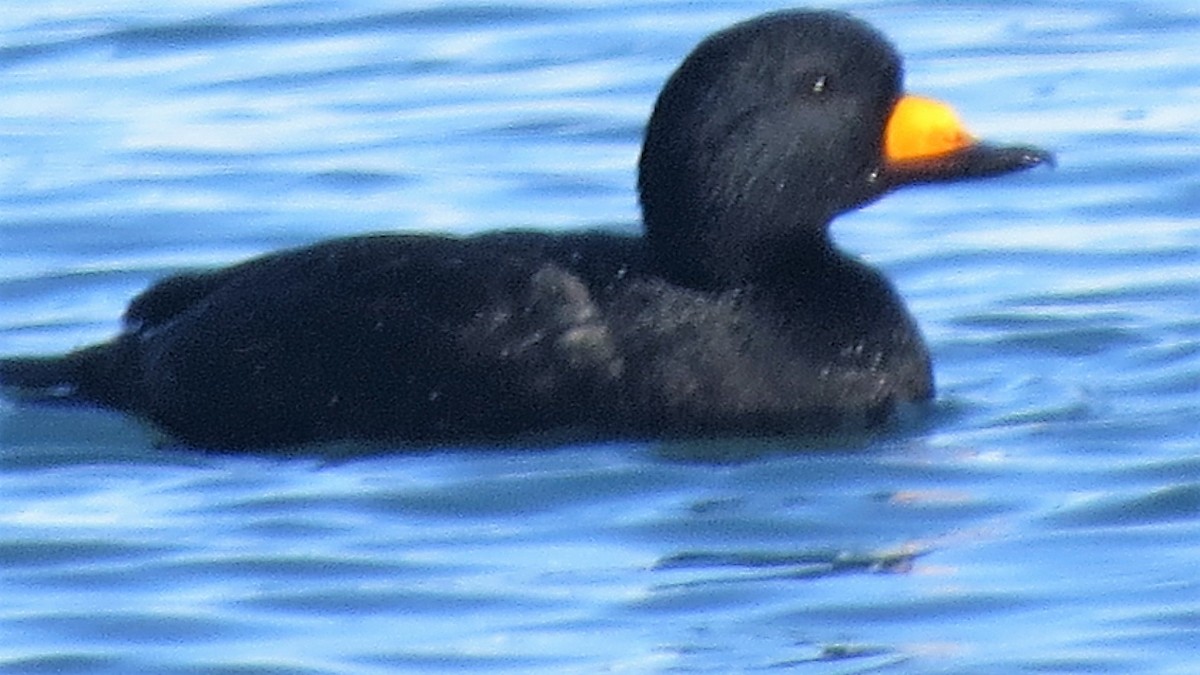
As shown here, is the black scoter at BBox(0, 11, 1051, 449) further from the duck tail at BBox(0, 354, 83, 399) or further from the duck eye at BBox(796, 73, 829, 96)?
the duck tail at BBox(0, 354, 83, 399)

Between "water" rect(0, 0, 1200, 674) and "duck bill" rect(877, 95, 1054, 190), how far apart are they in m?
0.60

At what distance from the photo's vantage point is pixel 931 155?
33.9 ft

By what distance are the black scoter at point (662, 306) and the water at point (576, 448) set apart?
117mm

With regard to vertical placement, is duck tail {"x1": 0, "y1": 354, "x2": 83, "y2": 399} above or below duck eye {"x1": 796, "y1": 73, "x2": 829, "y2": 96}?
below

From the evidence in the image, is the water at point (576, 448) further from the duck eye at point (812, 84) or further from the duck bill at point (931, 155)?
the duck eye at point (812, 84)

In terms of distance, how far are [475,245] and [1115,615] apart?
2.35 metres

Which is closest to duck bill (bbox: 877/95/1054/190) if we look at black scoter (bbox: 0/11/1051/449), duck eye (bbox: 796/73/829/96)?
black scoter (bbox: 0/11/1051/449)

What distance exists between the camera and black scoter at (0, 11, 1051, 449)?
32.2 ft

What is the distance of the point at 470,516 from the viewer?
9398 millimetres

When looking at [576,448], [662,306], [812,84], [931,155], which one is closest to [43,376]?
[576,448]

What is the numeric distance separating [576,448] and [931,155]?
1.27 m

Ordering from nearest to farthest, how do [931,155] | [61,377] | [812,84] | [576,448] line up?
[576,448], [812,84], [931,155], [61,377]

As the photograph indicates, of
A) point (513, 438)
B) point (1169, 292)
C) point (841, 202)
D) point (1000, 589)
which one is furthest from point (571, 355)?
point (1169, 292)

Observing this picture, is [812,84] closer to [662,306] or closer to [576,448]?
[662,306]
